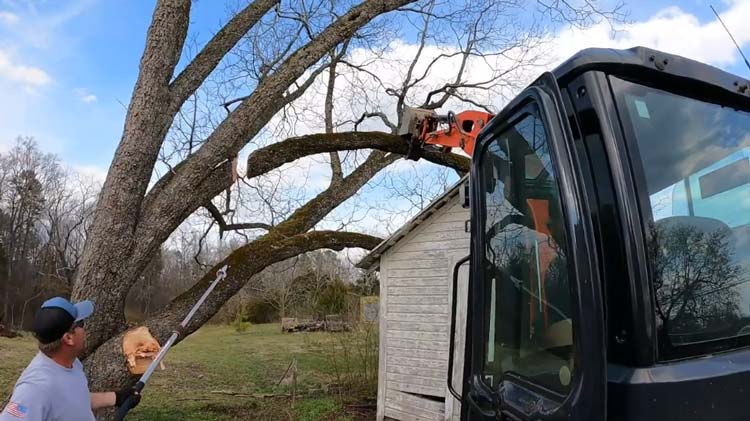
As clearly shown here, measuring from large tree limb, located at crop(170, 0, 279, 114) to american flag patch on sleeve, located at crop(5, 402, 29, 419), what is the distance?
4247mm

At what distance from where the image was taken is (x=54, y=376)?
8.80ft

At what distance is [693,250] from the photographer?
1.50 metres

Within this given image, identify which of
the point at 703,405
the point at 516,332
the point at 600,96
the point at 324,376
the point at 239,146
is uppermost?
the point at 239,146

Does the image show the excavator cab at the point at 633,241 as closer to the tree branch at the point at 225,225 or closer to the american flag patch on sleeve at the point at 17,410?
the american flag patch on sleeve at the point at 17,410

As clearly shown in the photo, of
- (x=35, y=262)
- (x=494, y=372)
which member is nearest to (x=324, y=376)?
(x=494, y=372)

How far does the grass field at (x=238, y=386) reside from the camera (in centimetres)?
967

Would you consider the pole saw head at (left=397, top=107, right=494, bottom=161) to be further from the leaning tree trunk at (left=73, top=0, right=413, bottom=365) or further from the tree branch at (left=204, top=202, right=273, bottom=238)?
the tree branch at (left=204, top=202, right=273, bottom=238)

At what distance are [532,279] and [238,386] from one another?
467 inches

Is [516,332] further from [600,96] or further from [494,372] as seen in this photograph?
[600,96]

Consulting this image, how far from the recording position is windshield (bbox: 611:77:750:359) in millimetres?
1419

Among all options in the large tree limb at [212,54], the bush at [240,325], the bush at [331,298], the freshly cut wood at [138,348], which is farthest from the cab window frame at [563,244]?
the bush at [240,325]

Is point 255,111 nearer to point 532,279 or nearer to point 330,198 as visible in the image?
point 330,198

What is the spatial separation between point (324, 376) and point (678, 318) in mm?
12856

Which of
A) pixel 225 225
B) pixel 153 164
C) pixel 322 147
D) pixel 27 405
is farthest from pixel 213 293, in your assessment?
pixel 27 405
